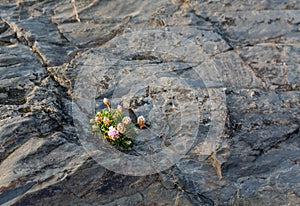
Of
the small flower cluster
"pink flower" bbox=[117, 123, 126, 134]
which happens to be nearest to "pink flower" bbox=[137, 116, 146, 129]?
the small flower cluster

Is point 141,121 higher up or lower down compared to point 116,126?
lower down

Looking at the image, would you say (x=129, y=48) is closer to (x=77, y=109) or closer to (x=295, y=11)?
(x=77, y=109)

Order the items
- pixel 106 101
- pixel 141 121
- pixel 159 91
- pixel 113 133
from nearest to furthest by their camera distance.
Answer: pixel 113 133 < pixel 141 121 < pixel 106 101 < pixel 159 91

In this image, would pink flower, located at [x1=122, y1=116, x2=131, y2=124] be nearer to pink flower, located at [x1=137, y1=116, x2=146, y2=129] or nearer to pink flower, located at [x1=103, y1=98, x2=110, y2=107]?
pink flower, located at [x1=137, y1=116, x2=146, y2=129]

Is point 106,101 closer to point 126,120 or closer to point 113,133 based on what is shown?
point 126,120

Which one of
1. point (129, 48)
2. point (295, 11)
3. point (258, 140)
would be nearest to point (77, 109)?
point (129, 48)

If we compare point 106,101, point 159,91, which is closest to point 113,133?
point 106,101

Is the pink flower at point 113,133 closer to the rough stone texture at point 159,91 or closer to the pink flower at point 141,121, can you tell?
the rough stone texture at point 159,91
